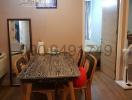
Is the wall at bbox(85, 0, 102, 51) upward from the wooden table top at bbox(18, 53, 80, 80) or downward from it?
upward

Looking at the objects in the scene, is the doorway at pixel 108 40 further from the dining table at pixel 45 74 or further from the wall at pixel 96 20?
the dining table at pixel 45 74

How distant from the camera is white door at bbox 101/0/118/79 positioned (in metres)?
4.49

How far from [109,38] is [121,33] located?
51 cm

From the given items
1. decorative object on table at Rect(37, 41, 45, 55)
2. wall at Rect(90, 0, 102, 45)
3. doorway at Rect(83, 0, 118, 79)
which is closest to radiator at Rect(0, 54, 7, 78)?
decorative object on table at Rect(37, 41, 45, 55)

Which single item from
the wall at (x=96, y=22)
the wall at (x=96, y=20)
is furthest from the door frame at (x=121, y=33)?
the wall at (x=96, y=20)

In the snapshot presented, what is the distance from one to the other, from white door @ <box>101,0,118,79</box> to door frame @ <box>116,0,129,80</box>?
0.13 meters

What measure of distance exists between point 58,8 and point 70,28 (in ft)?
1.61

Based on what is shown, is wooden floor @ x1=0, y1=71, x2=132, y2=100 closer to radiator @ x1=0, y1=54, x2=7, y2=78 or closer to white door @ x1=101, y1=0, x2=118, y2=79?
radiator @ x1=0, y1=54, x2=7, y2=78

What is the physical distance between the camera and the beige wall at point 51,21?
3.96 metres

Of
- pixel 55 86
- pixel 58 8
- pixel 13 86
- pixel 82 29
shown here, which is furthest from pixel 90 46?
pixel 55 86

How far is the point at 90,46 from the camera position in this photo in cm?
585

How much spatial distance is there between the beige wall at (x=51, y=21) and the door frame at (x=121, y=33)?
0.94 meters

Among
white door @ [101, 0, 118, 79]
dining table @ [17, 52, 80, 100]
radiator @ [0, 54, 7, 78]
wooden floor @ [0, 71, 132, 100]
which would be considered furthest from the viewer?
white door @ [101, 0, 118, 79]

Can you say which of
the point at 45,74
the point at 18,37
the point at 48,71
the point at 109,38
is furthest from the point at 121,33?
the point at 45,74
